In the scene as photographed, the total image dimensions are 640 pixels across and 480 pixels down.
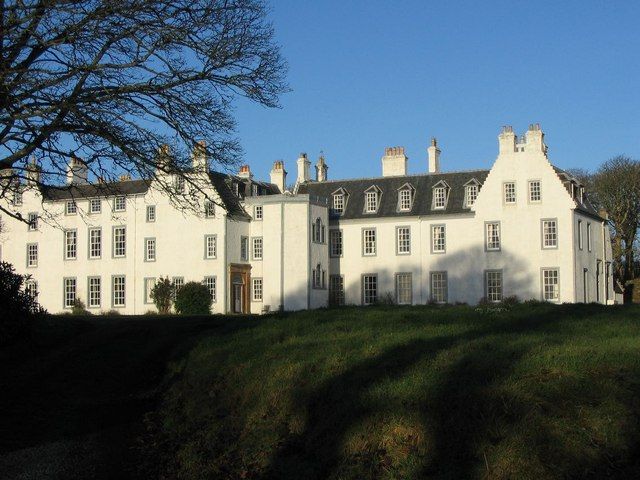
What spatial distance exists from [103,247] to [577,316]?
41290 mm

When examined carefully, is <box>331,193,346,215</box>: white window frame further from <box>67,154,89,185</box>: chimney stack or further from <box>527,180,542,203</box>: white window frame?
<box>67,154,89,185</box>: chimney stack

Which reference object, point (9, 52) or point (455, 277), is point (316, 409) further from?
point (455, 277)

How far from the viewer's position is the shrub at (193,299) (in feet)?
154

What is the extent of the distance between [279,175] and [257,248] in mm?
9245

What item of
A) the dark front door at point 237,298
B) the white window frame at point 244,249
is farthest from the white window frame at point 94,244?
the dark front door at point 237,298

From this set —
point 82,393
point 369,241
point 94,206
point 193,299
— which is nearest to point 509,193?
point 369,241

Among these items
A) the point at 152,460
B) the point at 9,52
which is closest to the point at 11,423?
the point at 152,460

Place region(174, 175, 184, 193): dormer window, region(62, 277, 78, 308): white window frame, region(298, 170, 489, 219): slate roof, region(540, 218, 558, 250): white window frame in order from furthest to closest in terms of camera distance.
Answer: region(62, 277, 78, 308): white window frame
region(298, 170, 489, 219): slate roof
region(540, 218, 558, 250): white window frame
region(174, 175, 184, 193): dormer window

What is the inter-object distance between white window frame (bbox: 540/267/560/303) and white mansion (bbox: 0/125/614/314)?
0.19 ft

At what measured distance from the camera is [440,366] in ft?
39.3

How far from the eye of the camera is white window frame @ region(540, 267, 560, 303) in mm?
49156

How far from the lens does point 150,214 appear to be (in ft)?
172

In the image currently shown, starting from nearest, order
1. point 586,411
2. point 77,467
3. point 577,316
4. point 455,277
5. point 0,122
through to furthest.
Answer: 1. point 586,411
2. point 77,467
3. point 0,122
4. point 577,316
5. point 455,277

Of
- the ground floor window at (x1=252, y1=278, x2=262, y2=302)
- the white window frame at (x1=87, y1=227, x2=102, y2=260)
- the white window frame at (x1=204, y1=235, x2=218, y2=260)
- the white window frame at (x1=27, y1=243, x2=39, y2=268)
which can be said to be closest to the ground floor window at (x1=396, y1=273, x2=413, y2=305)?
the ground floor window at (x1=252, y1=278, x2=262, y2=302)
